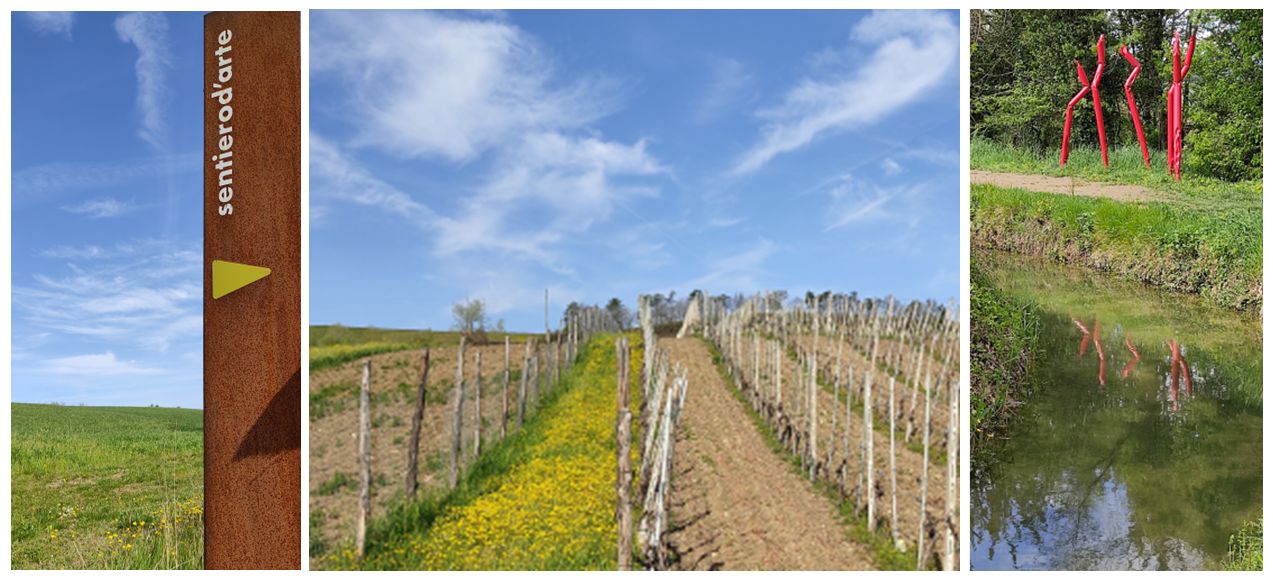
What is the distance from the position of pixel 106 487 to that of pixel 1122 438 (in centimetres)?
480

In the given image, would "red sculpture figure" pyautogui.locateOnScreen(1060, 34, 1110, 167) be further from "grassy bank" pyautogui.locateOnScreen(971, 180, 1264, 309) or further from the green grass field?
the green grass field

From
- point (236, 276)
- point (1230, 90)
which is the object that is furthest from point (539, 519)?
point (1230, 90)

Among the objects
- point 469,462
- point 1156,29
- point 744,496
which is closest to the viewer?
point 1156,29

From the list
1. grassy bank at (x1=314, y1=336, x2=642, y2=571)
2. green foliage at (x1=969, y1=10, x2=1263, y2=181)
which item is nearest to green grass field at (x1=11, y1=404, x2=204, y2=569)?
grassy bank at (x1=314, y1=336, x2=642, y2=571)

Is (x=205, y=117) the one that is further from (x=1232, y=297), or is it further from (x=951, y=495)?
(x=1232, y=297)

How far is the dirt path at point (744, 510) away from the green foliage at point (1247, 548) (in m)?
1.52

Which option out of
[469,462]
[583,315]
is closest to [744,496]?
[469,462]

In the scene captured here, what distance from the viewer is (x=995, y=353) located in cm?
367

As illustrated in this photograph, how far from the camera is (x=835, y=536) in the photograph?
14.0 ft

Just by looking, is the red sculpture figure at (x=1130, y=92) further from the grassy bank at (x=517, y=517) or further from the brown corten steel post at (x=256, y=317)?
the brown corten steel post at (x=256, y=317)

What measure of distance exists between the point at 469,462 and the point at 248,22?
3630 mm

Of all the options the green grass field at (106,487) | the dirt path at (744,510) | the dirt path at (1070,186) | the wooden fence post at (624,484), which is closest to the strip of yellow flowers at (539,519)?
the wooden fence post at (624,484)

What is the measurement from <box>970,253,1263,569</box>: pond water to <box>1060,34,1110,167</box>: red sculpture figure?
61cm

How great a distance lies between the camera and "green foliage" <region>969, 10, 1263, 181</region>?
3.67 metres
